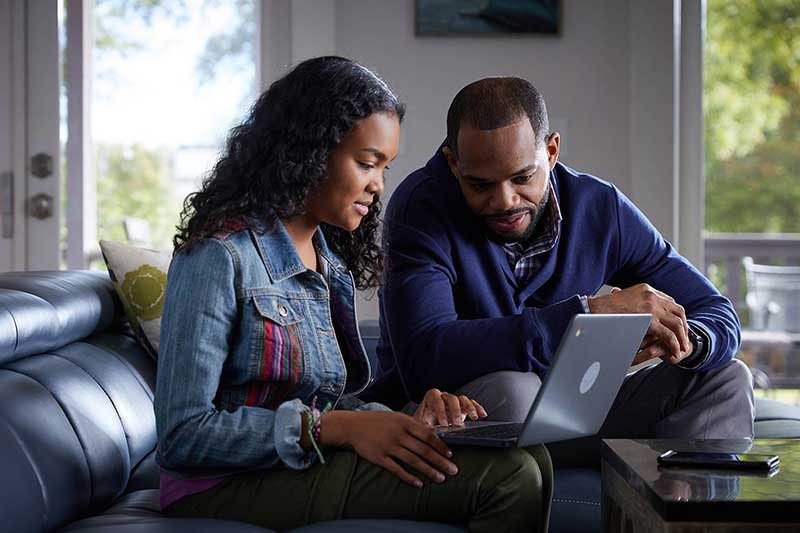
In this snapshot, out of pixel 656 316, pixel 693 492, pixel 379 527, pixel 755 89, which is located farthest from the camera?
pixel 755 89

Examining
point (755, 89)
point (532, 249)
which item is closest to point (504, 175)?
point (532, 249)

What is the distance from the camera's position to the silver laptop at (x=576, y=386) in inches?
47.4

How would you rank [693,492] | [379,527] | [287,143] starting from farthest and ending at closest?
[287,143], [379,527], [693,492]

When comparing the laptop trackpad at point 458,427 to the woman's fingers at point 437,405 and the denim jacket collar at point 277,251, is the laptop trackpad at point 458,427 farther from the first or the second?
the denim jacket collar at point 277,251

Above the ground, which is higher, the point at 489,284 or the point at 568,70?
the point at 568,70

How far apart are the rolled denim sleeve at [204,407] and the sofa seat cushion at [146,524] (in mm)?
73

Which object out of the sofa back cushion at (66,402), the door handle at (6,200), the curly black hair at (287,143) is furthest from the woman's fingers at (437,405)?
the door handle at (6,200)

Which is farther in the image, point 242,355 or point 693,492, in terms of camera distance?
point 242,355

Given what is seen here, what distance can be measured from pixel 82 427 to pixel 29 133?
7.58 ft

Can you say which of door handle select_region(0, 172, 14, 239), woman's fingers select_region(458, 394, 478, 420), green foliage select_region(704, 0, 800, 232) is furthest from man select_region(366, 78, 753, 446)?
green foliage select_region(704, 0, 800, 232)

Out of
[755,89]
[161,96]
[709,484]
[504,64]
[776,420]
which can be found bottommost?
[776,420]

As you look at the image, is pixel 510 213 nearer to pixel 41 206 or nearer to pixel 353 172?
pixel 353 172

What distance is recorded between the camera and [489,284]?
1.97 meters

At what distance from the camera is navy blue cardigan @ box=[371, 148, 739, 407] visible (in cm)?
176
